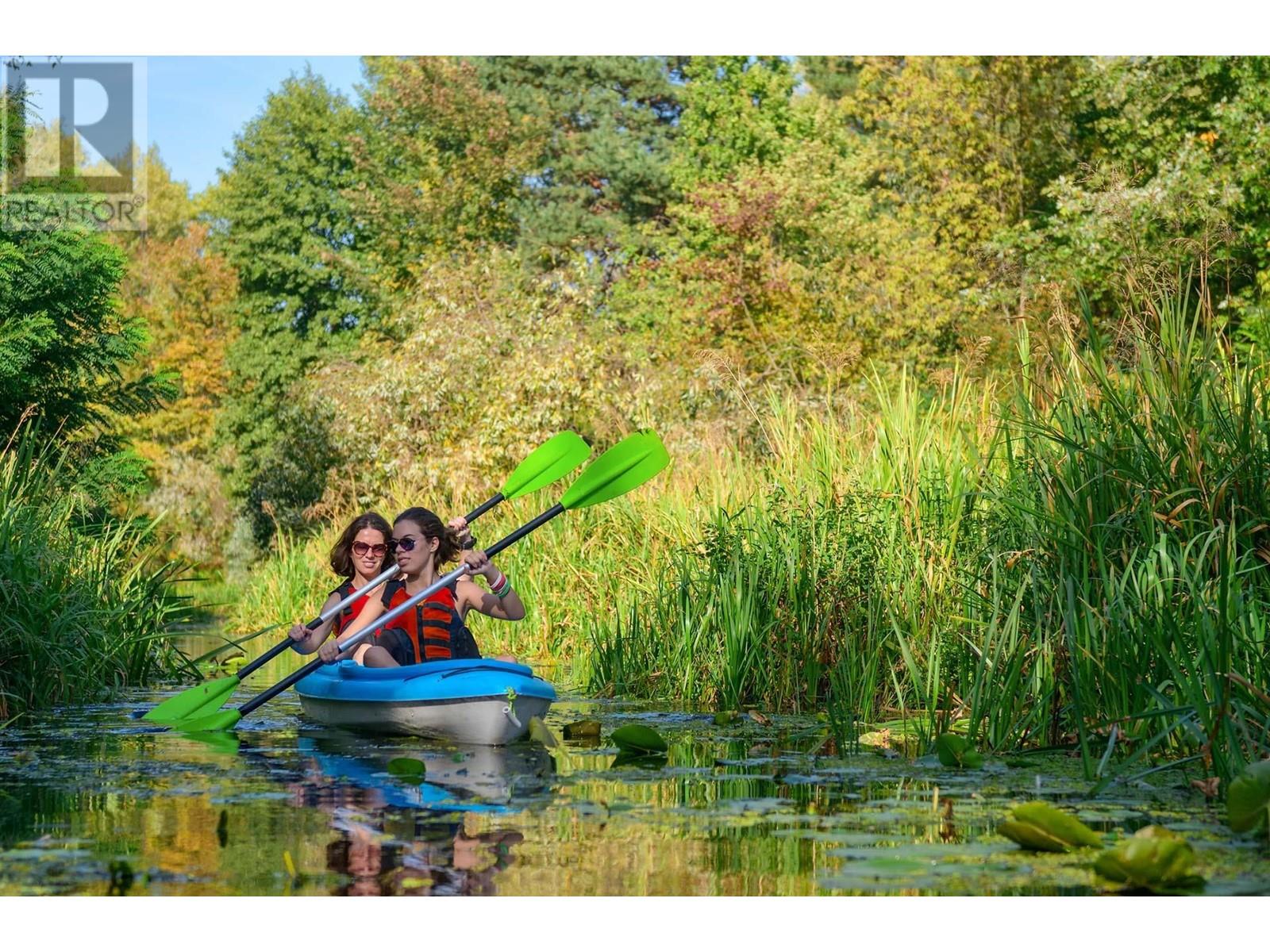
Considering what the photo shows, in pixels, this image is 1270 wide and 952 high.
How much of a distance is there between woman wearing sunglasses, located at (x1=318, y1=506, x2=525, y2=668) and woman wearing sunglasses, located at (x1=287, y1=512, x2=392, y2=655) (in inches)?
9.2

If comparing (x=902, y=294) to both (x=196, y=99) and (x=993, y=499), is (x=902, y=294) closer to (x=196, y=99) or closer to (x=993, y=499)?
(x=993, y=499)

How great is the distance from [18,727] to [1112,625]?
474 centimetres

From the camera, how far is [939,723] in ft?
18.9

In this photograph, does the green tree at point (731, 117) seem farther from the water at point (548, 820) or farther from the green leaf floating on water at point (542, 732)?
the water at point (548, 820)

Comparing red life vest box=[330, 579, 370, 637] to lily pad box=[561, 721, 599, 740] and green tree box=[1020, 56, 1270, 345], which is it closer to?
lily pad box=[561, 721, 599, 740]

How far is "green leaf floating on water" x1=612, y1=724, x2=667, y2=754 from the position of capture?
19.2 ft

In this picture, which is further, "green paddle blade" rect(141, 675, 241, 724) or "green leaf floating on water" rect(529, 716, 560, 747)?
"green paddle blade" rect(141, 675, 241, 724)

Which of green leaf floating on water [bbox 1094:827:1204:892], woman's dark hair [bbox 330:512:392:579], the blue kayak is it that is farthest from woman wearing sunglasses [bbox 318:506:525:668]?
green leaf floating on water [bbox 1094:827:1204:892]

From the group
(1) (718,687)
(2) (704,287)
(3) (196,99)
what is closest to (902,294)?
(2) (704,287)

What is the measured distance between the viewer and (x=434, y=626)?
24.0 ft

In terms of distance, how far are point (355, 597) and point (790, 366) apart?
30.3 feet

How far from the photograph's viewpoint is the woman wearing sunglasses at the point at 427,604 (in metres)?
7.29

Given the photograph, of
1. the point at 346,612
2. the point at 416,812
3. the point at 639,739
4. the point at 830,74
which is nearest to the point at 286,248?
the point at 830,74

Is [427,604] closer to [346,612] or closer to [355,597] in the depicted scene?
[355,597]
